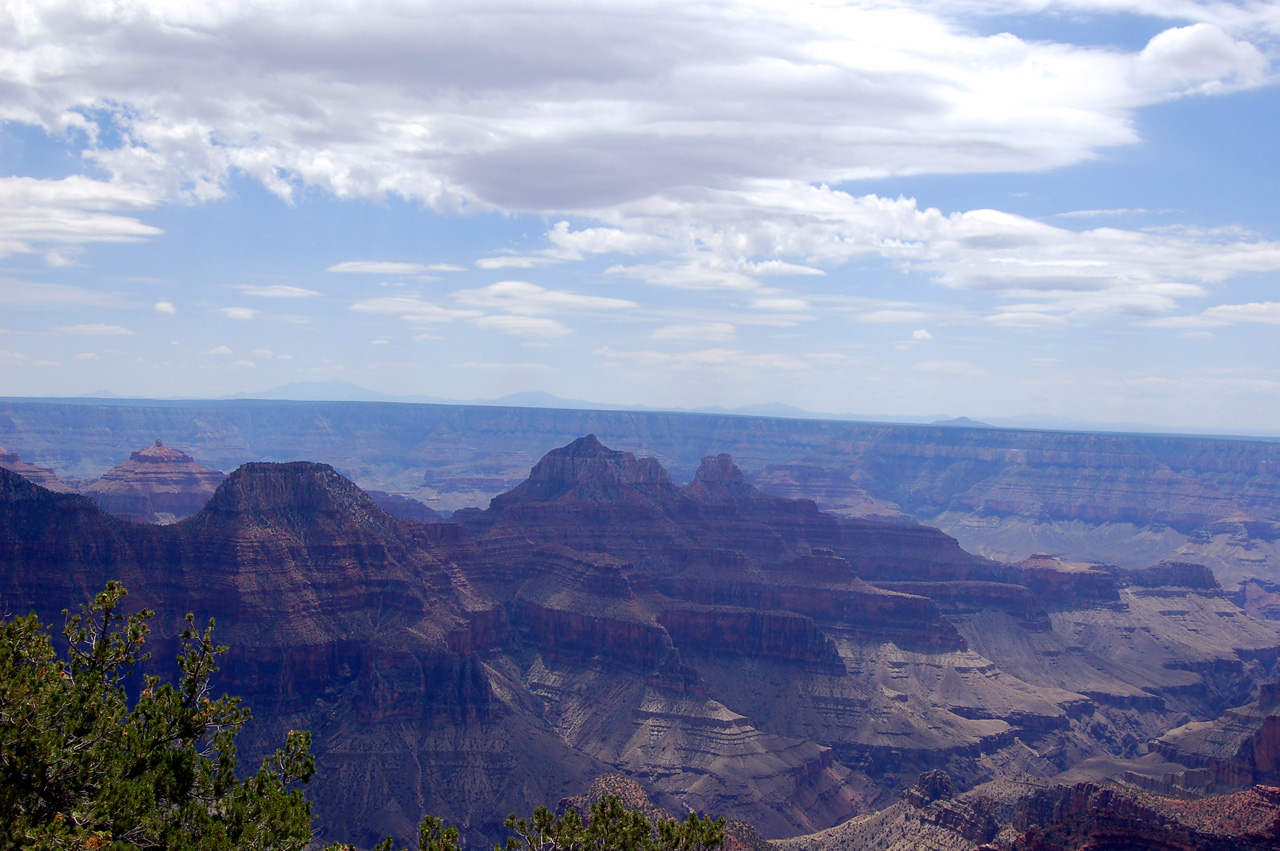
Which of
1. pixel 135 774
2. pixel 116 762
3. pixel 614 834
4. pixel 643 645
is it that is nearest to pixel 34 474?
pixel 643 645

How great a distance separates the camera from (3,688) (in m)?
22.9

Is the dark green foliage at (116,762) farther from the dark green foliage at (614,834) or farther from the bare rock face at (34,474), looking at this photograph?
the bare rock face at (34,474)

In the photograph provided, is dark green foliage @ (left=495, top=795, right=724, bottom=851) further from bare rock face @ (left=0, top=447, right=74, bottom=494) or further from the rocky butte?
bare rock face @ (left=0, top=447, right=74, bottom=494)

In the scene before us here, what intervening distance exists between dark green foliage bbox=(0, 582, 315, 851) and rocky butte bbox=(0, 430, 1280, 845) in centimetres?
5496

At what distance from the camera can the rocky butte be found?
93.1 meters

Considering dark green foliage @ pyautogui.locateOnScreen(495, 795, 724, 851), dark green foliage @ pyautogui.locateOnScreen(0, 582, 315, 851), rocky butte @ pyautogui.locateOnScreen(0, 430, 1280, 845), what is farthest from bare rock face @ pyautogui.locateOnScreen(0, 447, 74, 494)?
dark green foliage @ pyautogui.locateOnScreen(495, 795, 724, 851)

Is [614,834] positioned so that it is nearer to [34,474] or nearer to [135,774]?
[135,774]

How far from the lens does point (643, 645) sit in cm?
12219

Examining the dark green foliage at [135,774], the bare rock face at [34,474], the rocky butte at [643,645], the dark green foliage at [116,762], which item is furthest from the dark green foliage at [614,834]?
the bare rock face at [34,474]

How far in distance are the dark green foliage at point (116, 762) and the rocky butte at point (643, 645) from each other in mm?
→ 54957

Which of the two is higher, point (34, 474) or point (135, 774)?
point (135, 774)

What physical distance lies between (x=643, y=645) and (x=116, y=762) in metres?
99.8

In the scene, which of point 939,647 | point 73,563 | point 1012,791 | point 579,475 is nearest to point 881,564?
point 939,647

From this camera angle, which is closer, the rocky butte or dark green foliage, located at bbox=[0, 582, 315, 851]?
dark green foliage, located at bbox=[0, 582, 315, 851]
